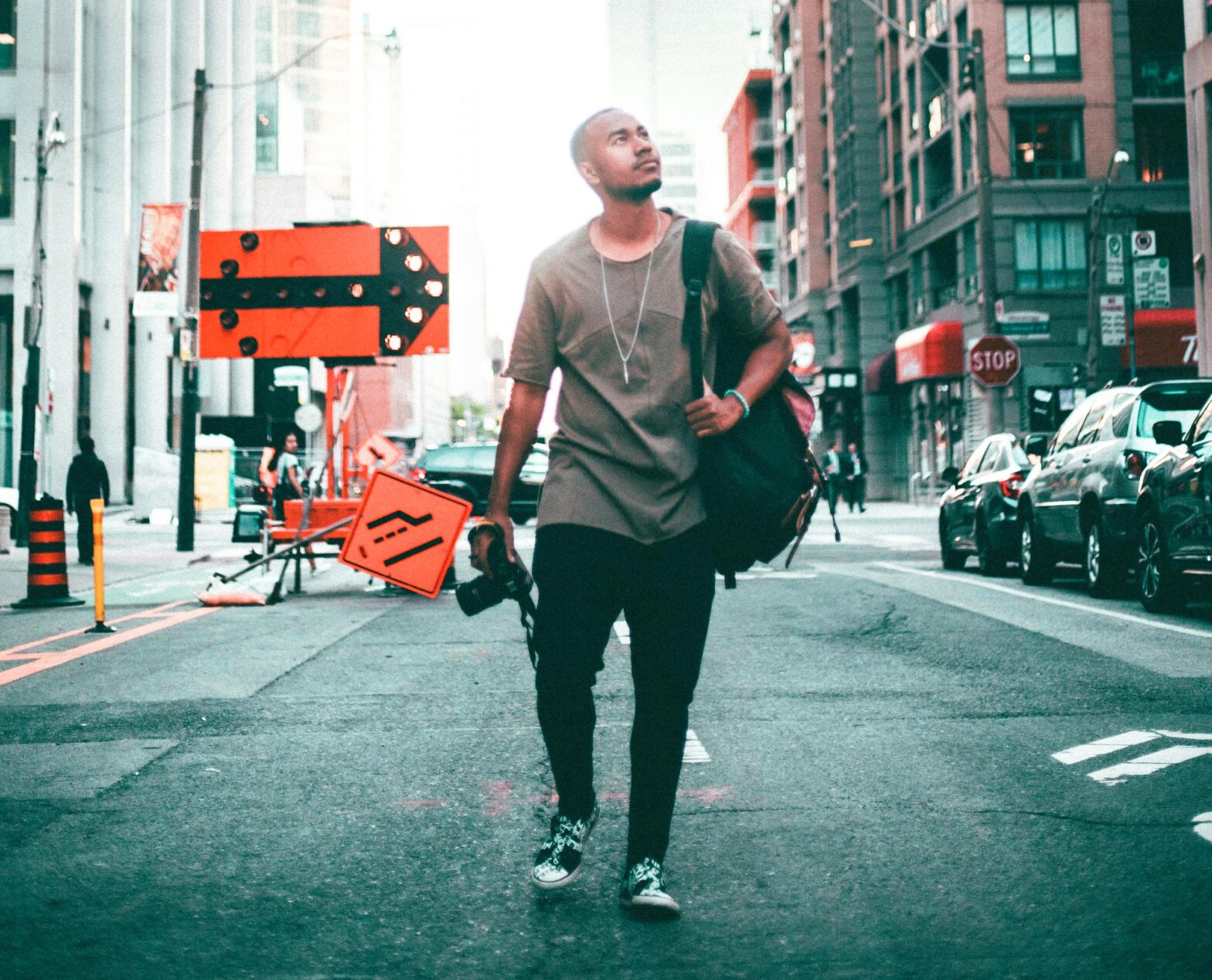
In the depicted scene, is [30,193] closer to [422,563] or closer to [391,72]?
[422,563]

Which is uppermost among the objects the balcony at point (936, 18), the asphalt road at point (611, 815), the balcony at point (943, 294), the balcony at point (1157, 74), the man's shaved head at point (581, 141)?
the balcony at point (936, 18)

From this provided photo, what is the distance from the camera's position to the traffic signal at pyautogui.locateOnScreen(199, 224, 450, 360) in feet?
50.2

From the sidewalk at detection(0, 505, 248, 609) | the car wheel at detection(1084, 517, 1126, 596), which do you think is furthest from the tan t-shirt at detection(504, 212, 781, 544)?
the sidewalk at detection(0, 505, 248, 609)

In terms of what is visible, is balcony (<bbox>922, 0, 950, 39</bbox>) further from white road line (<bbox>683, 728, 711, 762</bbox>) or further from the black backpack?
the black backpack

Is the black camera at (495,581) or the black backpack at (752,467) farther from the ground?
the black backpack at (752,467)

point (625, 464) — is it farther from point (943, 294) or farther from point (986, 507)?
point (943, 294)

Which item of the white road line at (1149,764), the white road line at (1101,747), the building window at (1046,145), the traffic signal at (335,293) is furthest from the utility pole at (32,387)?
the building window at (1046,145)

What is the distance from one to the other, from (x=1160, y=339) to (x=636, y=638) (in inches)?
1430

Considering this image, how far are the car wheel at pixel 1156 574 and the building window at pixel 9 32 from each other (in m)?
33.3

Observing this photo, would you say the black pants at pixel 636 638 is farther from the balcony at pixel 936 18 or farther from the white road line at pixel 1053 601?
the balcony at pixel 936 18

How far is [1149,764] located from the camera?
5.33 metres

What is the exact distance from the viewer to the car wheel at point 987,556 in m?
15.8

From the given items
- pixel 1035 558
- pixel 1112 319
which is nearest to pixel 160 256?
pixel 1035 558

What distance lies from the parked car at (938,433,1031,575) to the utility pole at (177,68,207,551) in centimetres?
1140
